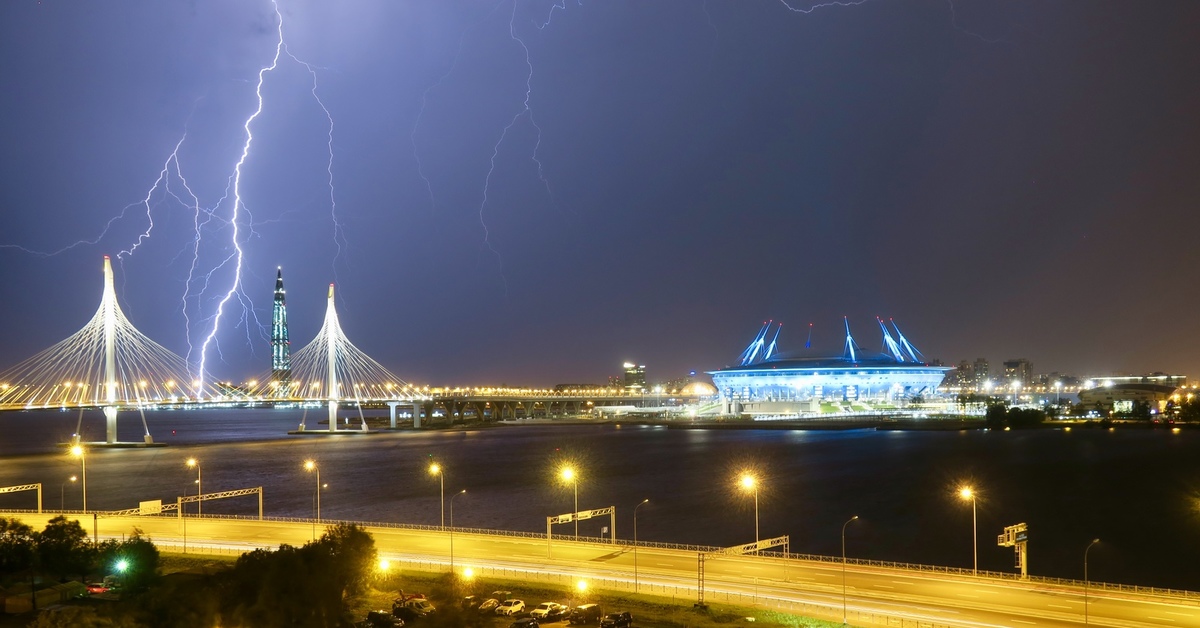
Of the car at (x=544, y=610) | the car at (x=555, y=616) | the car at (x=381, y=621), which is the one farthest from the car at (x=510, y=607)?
the car at (x=381, y=621)

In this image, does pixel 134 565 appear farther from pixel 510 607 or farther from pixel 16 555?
pixel 510 607

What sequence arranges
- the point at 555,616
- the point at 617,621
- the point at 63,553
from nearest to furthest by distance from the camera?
1. the point at 617,621
2. the point at 555,616
3. the point at 63,553

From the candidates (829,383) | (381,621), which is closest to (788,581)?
(381,621)

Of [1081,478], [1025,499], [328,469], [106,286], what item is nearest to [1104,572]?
→ [1025,499]

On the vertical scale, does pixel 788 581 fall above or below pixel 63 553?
below

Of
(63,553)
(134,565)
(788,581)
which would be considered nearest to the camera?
(134,565)

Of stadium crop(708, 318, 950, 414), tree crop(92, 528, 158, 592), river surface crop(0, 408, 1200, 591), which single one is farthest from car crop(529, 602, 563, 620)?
stadium crop(708, 318, 950, 414)

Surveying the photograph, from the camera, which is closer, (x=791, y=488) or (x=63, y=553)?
(x=63, y=553)
